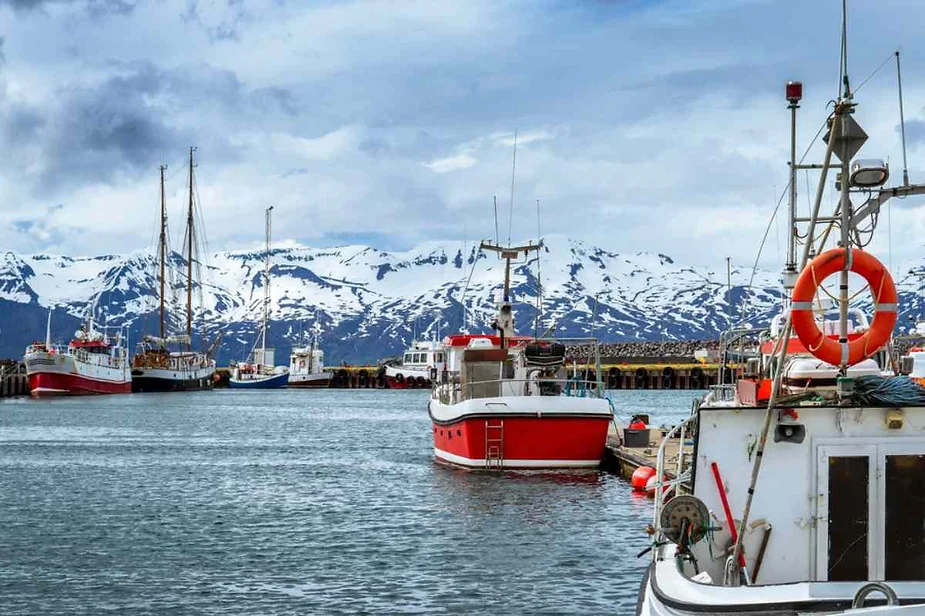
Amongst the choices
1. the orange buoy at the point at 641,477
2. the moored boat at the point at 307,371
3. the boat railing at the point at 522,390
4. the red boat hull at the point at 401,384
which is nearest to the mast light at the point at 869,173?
the orange buoy at the point at 641,477

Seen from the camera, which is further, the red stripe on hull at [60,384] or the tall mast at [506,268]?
the red stripe on hull at [60,384]

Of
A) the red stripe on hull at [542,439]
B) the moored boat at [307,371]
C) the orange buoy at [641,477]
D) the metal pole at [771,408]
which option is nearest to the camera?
the metal pole at [771,408]

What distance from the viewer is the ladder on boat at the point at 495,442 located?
32.1 meters

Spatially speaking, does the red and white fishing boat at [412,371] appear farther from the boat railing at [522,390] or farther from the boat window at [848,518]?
the boat window at [848,518]

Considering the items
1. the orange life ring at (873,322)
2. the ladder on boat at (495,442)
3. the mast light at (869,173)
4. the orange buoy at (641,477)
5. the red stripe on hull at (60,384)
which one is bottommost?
the orange buoy at (641,477)

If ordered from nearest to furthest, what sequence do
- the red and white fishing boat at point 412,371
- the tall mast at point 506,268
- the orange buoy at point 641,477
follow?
the orange buoy at point 641,477 < the tall mast at point 506,268 < the red and white fishing boat at point 412,371

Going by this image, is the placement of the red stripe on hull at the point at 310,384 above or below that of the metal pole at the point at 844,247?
below

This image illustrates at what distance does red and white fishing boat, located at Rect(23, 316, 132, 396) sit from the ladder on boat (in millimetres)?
82221

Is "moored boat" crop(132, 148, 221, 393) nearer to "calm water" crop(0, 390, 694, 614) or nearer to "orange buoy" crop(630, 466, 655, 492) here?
"calm water" crop(0, 390, 694, 614)

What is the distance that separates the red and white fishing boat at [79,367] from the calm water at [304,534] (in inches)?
2471

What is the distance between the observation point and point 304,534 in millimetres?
24422

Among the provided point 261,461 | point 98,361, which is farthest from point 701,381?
point 261,461

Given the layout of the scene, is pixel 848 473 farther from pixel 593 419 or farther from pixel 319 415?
pixel 319 415

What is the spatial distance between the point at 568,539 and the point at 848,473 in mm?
13101
